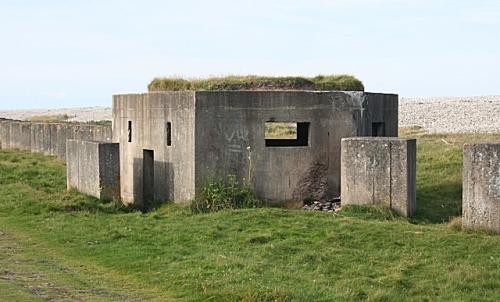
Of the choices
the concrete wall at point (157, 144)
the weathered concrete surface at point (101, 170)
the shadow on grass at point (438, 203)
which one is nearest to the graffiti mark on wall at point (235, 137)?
the concrete wall at point (157, 144)

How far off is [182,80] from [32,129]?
14491 mm

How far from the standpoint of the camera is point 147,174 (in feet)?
56.0

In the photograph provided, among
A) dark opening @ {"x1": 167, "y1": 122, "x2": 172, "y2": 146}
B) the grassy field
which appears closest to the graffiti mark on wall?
dark opening @ {"x1": 167, "y1": 122, "x2": 172, "y2": 146}

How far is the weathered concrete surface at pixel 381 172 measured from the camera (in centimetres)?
1348

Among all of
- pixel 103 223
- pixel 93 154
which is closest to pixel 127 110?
pixel 93 154

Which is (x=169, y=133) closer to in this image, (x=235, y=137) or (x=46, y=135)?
(x=235, y=137)

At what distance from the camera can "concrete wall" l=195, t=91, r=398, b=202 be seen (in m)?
15.3

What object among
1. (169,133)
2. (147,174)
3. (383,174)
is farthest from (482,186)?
(147,174)

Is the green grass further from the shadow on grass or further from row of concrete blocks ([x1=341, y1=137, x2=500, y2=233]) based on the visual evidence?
the shadow on grass

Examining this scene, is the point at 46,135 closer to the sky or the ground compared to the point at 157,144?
closer to the ground

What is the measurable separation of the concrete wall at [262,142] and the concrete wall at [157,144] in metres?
0.31

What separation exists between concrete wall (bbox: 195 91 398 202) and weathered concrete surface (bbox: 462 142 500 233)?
4264 millimetres

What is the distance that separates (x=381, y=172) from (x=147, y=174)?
5716mm

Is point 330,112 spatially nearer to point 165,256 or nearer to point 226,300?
point 165,256
